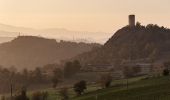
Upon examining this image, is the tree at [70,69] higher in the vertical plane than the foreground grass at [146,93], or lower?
higher

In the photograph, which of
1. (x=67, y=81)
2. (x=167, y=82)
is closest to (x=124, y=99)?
(x=167, y=82)

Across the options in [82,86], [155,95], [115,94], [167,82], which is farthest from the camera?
[82,86]

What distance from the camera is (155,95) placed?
213ft

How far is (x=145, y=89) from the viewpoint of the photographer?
73688 millimetres

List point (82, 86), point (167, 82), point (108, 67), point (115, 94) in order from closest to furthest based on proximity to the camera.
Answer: point (115, 94) < point (167, 82) < point (82, 86) < point (108, 67)

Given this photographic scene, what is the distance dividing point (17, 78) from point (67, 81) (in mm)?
15557

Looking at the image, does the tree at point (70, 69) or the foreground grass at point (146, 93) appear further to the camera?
the tree at point (70, 69)

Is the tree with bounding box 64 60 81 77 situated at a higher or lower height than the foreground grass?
higher

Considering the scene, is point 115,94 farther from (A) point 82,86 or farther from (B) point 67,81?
(B) point 67,81

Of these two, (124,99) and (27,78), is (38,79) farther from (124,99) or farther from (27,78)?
(124,99)

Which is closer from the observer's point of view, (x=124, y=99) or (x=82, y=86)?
(x=124, y=99)

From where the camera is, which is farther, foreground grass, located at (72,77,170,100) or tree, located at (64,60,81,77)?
tree, located at (64,60,81,77)

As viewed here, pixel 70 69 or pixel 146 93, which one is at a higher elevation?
pixel 70 69

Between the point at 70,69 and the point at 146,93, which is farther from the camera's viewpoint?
the point at 70,69
